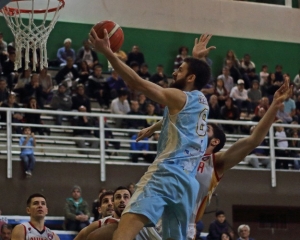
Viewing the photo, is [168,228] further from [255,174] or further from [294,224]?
[294,224]

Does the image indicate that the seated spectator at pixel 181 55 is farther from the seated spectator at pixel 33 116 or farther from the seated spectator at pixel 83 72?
the seated spectator at pixel 33 116

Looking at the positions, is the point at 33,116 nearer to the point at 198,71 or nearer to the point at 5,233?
the point at 5,233

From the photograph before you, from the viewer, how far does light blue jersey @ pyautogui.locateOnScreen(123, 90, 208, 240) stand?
6.00 metres

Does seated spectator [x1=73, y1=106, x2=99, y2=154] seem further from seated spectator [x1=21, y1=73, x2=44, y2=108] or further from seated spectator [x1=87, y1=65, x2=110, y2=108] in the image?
seated spectator [x1=87, y1=65, x2=110, y2=108]

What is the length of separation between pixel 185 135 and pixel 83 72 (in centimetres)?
1173

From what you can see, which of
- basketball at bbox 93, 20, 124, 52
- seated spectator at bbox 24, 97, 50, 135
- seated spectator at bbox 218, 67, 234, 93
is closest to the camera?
basketball at bbox 93, 20, 124, 52

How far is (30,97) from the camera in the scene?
15625mm

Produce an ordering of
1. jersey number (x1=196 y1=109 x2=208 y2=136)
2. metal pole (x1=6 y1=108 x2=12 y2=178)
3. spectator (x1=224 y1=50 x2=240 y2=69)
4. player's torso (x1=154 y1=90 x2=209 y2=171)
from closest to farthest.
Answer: player's torso (x1=154 y1=90 x2=209 y2=171)
jersey number (x1=196 y1=109 x2=208 y2=136)
metal pole (x1=6 y1=108 x2=12 y2=178)
spectator (x1=224 y1=50 x2=240 y2=69)

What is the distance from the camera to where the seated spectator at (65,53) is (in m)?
→ 18.6

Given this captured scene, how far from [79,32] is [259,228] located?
21.9ft

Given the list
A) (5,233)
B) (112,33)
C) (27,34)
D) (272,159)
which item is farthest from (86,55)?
(112,33)

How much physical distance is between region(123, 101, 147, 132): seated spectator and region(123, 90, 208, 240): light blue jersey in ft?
33.5

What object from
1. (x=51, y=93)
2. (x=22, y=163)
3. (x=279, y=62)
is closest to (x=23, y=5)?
(x=22, y=163)

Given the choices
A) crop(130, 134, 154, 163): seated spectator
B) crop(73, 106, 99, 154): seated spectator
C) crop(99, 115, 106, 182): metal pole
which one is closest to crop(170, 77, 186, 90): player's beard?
crop(99, 115, 106, 182): metal pole
